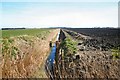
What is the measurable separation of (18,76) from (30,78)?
546 millimetres

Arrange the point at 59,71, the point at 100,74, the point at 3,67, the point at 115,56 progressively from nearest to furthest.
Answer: the point at 3,67, the point at 59,71, the point at 100,74, the point at 115,56

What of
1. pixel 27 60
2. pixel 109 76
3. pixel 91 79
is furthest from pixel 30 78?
pixel 109 76

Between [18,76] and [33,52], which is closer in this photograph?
[18,76]

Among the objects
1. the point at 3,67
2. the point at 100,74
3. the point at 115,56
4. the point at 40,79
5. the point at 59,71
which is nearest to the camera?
the point at 3,67

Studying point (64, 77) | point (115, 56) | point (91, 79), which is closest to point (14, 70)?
point (64, 77)

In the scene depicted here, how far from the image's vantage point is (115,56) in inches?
669

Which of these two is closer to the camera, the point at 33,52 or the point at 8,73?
the point at 8,73

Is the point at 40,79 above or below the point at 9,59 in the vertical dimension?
below

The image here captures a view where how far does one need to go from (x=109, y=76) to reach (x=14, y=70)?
3.02 m

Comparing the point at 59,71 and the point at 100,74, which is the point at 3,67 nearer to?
the point at 59,71

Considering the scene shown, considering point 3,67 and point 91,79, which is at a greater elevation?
point 3,67

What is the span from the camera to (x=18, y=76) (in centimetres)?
680

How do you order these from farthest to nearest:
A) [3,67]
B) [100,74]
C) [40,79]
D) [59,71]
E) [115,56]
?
[115,56] → [40,79] → [100,74] → [59,71] → [3,67]

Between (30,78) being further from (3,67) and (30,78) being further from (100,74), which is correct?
(100,74)
